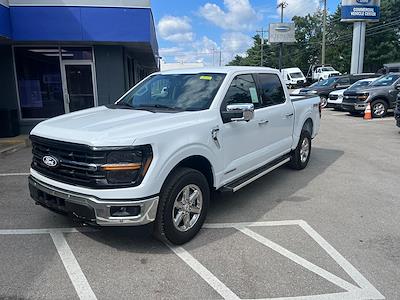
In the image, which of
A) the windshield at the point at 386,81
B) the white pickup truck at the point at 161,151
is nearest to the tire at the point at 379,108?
the windshield at the point at 386,81

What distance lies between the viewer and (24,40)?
11125mm

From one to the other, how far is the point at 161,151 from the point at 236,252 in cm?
137

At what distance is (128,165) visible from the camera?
3.48m

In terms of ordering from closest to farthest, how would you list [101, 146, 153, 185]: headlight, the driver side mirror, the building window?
[101, 146, 153, 185]: headlight < the driver side mirror < the building window

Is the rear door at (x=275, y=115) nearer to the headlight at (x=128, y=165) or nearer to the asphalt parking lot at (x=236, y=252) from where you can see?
the asphalt parking lot at (x=236, y=252)

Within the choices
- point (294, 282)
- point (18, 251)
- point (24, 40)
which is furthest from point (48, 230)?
point (24, 40)

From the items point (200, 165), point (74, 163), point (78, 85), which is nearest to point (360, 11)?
point (78, 85)

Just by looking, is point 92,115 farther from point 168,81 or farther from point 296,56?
point 296,56

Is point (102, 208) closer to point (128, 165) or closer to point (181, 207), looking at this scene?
point (128, 165)

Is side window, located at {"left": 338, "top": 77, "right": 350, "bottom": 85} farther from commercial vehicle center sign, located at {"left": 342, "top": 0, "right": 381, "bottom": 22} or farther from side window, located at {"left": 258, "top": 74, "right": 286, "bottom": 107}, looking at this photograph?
side window, located at {"left": 258, "top": 74, "right": 286, "bottom": 107}

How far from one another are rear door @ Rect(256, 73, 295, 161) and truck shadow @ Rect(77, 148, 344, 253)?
570mm

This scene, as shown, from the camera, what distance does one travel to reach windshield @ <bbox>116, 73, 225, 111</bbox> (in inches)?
182

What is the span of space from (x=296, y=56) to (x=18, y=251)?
77.2m

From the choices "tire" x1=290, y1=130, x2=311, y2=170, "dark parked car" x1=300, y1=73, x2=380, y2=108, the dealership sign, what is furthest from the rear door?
the dealership sign
